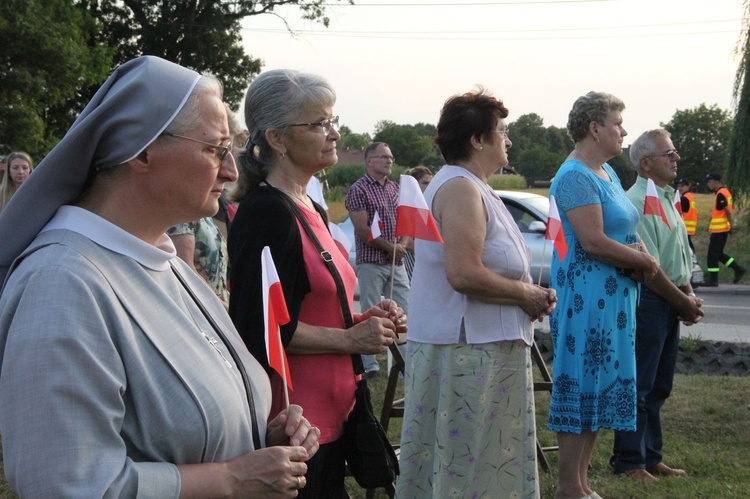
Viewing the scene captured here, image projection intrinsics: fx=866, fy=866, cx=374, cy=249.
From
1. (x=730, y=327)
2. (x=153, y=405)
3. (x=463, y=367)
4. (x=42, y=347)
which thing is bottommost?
(x=730, y=327)

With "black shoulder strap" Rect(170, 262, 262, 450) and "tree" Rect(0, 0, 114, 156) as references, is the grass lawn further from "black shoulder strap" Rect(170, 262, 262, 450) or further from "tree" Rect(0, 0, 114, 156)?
"tree" Rect(0, 0, 114, 156)

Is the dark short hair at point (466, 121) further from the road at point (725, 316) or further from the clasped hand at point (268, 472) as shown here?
the road at point (725, 316)

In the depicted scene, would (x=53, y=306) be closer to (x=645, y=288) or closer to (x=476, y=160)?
(x=476, y=160)

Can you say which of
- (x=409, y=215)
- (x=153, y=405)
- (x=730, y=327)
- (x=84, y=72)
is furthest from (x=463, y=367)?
(x=84, y=72)

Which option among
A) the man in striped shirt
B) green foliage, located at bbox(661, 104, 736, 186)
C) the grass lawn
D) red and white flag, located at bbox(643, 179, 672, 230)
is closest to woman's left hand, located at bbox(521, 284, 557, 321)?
the grass lawn

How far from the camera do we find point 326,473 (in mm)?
2812

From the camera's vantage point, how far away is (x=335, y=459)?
2.84 meters

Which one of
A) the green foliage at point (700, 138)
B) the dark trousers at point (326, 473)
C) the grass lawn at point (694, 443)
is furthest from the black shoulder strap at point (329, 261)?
the green foliage at point (700, 138)

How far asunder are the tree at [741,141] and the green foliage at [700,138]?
70.1 feet

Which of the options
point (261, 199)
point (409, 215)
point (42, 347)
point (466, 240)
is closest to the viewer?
point (42, 347)

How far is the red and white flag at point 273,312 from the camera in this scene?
2.13m

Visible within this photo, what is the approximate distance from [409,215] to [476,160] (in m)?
0.61

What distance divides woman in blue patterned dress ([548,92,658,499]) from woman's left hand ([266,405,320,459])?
2637 millimetres

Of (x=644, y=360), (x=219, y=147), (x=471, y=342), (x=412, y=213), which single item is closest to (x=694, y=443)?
(x=644, y=360)
